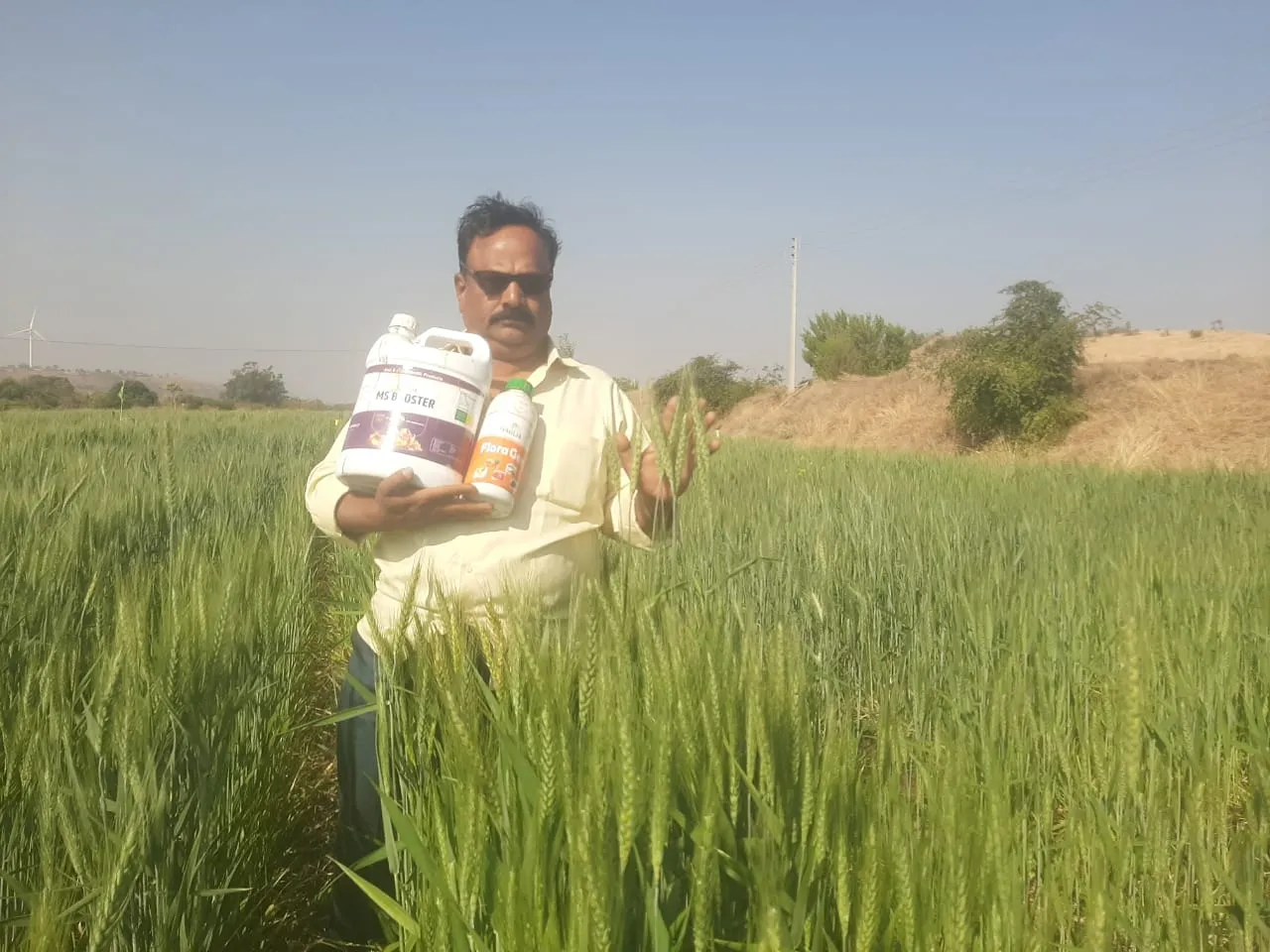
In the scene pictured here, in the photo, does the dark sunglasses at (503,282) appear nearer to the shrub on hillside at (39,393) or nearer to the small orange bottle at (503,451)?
the small orange bottle at (503,451)

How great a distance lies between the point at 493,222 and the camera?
1.92 meters

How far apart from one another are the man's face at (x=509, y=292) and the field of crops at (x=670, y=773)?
61 cm

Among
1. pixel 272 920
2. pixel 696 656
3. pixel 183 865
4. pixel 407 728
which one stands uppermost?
pixel 696 656

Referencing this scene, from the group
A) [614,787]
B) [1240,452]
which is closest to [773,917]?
[614,787]

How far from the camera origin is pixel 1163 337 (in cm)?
3058

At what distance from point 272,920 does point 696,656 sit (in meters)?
1.04

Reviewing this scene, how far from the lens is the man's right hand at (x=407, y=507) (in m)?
1.47

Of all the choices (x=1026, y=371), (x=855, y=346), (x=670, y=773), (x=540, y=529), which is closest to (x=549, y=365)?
(x=540, y=529)

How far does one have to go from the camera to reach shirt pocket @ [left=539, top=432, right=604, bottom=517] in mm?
1651

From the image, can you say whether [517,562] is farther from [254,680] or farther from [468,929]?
[468,929]

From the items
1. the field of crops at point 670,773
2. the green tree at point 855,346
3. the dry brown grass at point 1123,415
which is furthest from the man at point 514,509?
the green tree at point 855,346

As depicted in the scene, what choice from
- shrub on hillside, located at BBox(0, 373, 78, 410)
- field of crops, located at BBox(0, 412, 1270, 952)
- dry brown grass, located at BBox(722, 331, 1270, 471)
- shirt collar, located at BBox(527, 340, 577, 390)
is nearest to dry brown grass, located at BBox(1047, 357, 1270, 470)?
dry brown grass, located at BBox(722, 331, 1270, 471)

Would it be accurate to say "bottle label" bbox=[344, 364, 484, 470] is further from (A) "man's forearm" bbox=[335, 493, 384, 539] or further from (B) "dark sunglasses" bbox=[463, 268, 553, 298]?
(B) "dark sunglasses" bbox=[463, 268, 553, 298]

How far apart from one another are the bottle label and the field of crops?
41 cm
